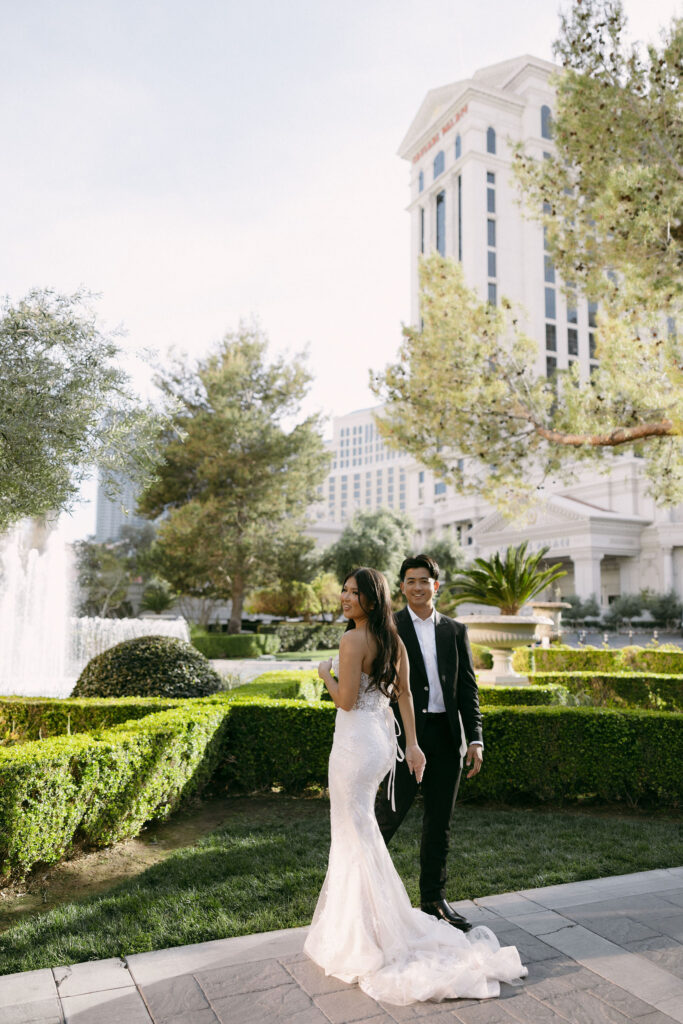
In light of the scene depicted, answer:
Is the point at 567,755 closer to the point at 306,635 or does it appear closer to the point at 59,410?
the point at 59,410

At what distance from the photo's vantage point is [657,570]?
43125mm

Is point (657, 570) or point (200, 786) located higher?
point (657, 570)

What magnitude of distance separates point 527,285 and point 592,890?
6388 cm

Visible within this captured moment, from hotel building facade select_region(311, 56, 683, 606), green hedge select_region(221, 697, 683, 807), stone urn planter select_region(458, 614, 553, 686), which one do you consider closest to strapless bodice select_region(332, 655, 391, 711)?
green hedge select_region(221, 697, 683, 807)

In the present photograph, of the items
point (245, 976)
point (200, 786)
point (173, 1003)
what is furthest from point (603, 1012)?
point (200, 786)

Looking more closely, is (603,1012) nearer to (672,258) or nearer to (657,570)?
(672,258)

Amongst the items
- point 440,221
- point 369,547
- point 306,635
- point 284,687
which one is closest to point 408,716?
point 284,687

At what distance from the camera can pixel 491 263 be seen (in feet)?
206

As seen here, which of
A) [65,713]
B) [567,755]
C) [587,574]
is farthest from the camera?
[587,574]

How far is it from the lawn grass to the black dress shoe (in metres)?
0.45

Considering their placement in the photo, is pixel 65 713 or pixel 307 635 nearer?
pixel 65 713

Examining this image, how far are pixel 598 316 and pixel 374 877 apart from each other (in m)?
10.5

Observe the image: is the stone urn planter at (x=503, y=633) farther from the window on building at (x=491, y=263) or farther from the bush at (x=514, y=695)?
the window on building at (x=491, y=263)

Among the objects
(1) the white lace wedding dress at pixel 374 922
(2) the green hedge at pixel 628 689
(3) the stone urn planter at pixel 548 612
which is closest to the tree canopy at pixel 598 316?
(2) the green hedge at pixel 628 689
